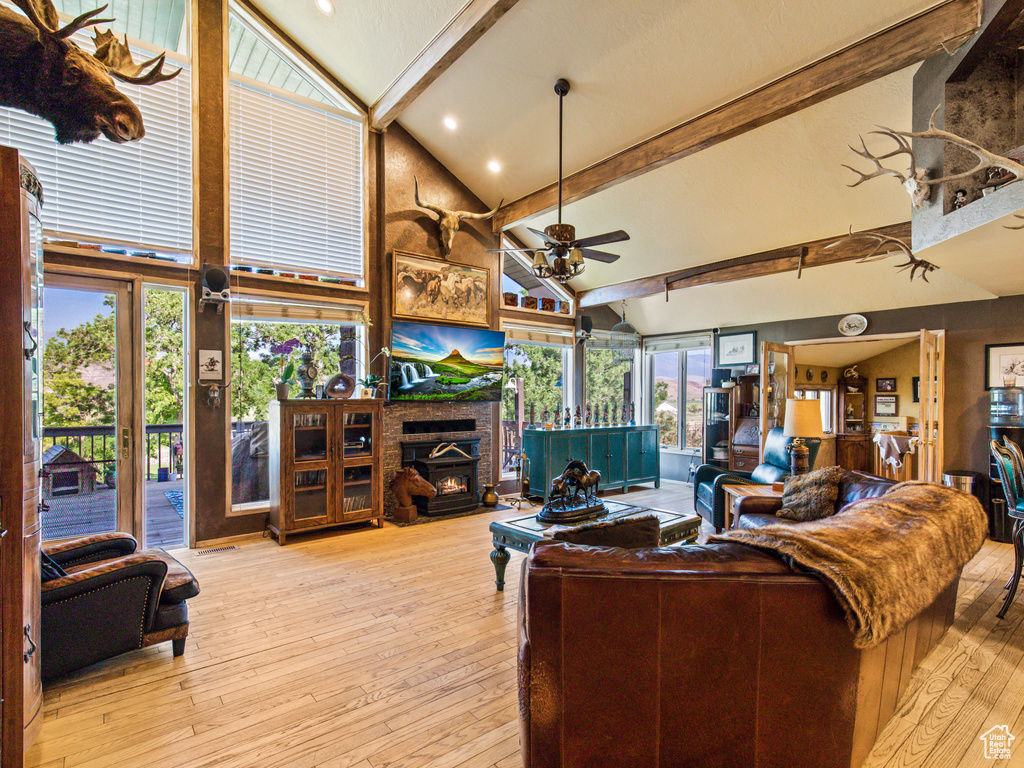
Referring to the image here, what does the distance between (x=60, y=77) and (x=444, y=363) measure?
13.2 feet

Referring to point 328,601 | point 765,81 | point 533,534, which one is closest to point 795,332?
point 765,81

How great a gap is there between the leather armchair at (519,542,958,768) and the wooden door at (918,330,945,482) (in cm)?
496

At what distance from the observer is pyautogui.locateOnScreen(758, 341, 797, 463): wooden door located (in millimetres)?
6145

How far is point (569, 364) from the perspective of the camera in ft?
25.0

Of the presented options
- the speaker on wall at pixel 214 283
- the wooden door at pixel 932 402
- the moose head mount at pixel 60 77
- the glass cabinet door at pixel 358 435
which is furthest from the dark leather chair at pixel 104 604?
the wooden door at pixel 932 402

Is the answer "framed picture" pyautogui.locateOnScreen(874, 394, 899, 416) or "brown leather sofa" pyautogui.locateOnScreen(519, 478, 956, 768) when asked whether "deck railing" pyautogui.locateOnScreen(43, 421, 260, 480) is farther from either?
"framed picture" pyautogui.locateOnScreen(874, 394, 899, 416)

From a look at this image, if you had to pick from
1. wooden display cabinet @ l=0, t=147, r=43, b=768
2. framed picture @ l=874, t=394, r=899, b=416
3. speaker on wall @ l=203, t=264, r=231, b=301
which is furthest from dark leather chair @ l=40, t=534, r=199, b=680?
framed picture @ l=874, t=394, r=899, b=416

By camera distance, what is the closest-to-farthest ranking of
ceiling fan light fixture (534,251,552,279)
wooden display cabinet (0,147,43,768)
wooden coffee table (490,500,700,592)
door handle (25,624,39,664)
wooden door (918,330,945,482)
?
wooden display cabinet (0,147,43,768), door handle (25,624,39,664), wooden coffee table (490,500,700,592), ceiling fan light fixture (534,251,552,279), wooden door (918,330,945,482)

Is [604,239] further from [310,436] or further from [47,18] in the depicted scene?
[47,18]

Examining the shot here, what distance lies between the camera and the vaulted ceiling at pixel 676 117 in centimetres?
358

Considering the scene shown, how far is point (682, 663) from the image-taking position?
4.73ft

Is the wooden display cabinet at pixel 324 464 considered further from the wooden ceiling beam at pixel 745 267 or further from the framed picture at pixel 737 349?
the framed picture at pixel 737 349

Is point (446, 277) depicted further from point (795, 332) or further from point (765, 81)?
point (795, 332)

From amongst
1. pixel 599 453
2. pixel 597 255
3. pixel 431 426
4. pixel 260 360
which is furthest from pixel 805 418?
pixel 260 360
